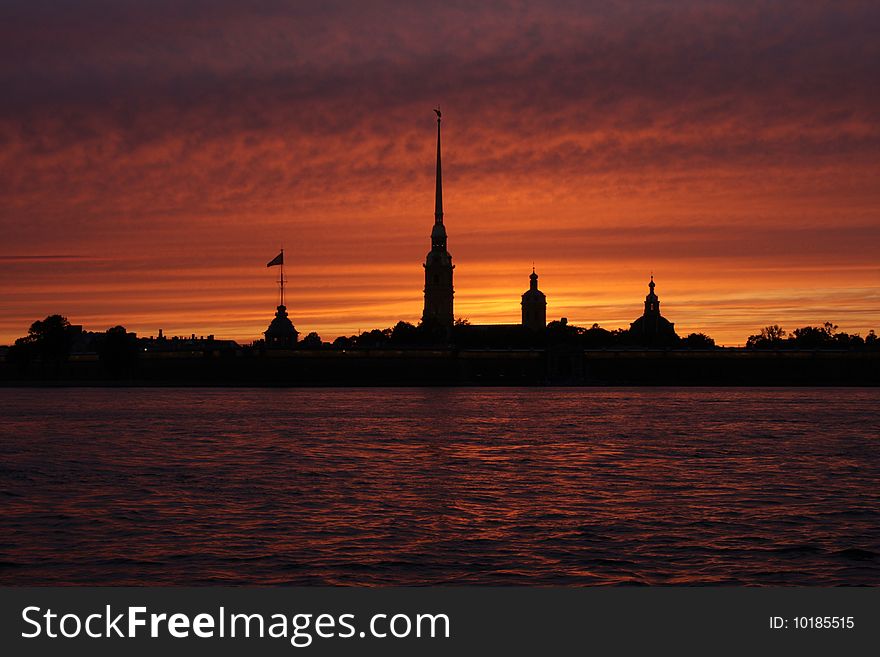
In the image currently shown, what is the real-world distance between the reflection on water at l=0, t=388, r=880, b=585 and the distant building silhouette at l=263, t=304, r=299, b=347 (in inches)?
4983

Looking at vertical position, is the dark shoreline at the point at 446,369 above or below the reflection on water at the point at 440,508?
above

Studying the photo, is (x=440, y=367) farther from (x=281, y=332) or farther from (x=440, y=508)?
(x=440, y=508)

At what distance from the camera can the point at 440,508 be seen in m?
28.1

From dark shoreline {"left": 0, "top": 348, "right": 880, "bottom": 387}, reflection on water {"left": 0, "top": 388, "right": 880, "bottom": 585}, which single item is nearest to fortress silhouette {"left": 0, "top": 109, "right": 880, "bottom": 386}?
dark shoreline {"left": 0, "top": 348, "right": 880, "bottom": 387}

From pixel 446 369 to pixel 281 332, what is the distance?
2603cm

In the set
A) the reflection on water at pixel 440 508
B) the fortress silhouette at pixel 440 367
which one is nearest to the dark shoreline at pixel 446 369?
the fortress silhouette at pixel 440 367

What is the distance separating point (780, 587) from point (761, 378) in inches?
6562

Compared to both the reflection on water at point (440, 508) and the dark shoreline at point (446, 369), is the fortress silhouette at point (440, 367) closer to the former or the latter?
the dark shoreline at point (446, 369)

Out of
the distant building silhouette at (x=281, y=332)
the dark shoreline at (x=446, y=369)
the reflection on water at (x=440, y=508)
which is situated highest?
the distant building silhouette at (x=281, y=332)

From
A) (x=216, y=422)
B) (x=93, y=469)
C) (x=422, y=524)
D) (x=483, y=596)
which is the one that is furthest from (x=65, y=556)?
(x=216, y=422)

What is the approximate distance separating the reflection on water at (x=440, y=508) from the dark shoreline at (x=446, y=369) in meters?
119

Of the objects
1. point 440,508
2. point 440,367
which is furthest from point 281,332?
point 440,508

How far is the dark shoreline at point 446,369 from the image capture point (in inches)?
6949

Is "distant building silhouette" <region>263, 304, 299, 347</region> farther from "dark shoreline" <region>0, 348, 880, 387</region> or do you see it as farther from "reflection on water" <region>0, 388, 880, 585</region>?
"reflection on water" <region>0, 388, 880, 585</region>
